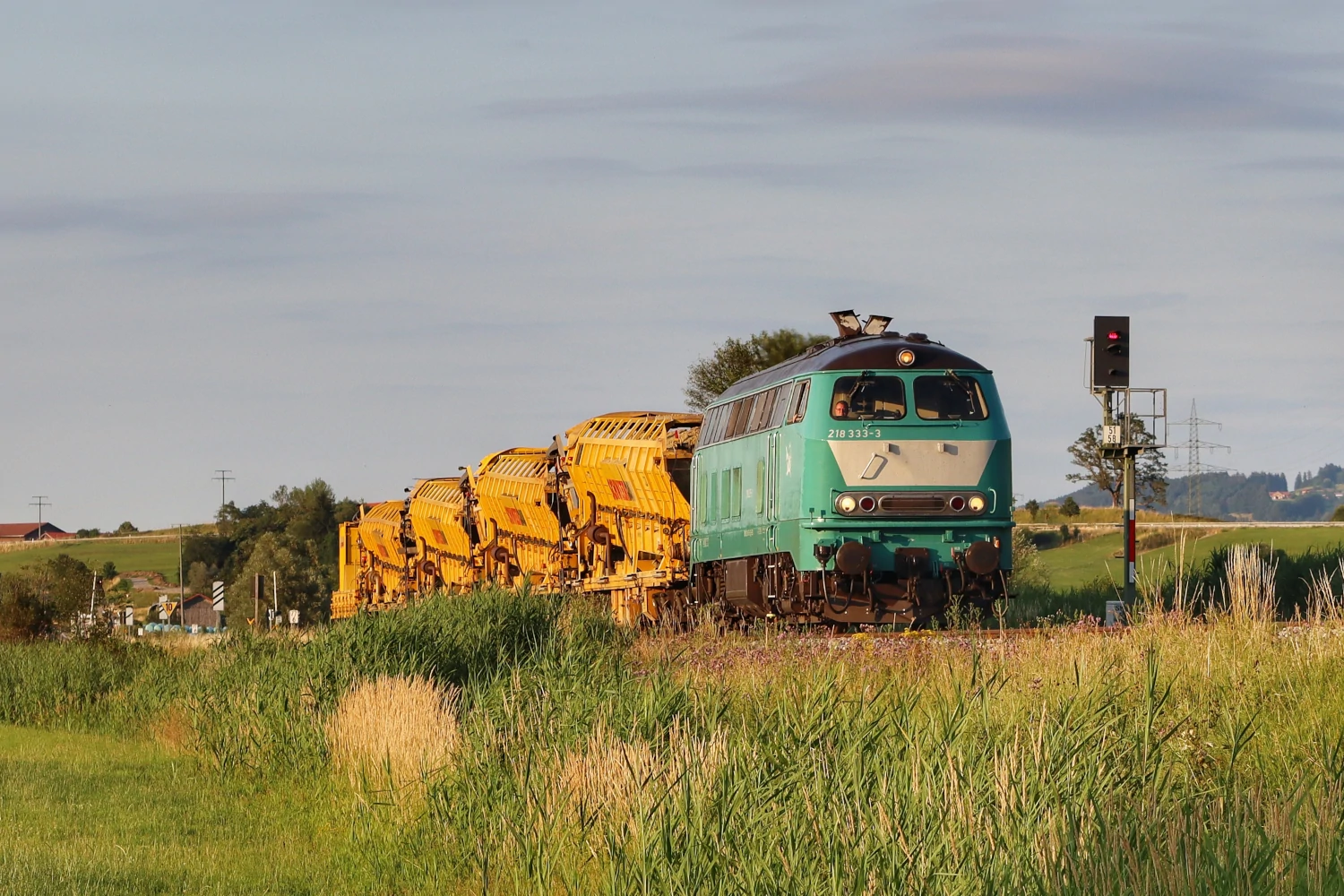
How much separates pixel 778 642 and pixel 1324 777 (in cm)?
808

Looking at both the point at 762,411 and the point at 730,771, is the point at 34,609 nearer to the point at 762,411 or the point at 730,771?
the point at 762,411

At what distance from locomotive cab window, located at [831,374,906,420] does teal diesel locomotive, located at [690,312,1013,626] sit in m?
0.02

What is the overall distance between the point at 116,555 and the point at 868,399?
501 ft

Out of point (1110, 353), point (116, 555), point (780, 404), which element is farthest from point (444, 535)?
point (116, 555)

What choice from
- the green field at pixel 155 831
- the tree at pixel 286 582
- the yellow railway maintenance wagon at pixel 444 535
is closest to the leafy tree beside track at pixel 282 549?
the tree at pixel 286 582

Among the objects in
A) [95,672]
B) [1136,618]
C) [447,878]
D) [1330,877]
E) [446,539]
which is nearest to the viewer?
[1330,877]

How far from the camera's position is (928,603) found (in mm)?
19984

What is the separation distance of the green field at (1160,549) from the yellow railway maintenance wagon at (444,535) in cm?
1658

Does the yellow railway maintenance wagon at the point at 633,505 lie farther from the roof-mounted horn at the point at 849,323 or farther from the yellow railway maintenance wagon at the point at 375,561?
the yellow railway maintenance wagon at the point at 375,561

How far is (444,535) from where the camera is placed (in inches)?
1655

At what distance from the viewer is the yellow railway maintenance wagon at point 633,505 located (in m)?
26.6

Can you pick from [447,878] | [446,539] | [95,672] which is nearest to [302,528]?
[446,539]

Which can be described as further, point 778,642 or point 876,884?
point 778,642

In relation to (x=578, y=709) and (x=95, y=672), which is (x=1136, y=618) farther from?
(x=95, y=672)
